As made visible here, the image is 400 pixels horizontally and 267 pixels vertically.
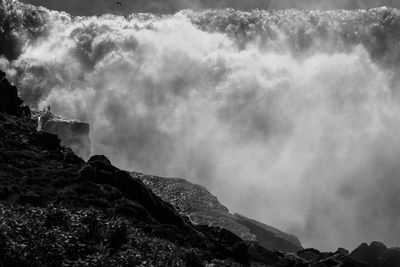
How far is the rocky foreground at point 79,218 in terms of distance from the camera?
27.2m

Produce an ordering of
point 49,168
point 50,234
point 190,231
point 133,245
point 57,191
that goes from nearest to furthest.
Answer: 1. point 50,234
2. point 133,245
3. point 57,191
4. point 190,231
5. point 49,168

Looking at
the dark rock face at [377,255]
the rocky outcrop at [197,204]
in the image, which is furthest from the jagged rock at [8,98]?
the dark rock face at [377,255]

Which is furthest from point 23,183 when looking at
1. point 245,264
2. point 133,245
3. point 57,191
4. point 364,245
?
point 364,245

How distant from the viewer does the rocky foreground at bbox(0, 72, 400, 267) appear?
2722cm

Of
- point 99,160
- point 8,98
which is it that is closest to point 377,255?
point 8,98

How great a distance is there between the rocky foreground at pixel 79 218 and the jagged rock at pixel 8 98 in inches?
5.2

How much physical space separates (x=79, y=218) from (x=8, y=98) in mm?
40132

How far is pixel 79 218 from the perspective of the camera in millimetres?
34531

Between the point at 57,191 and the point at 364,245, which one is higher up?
the point at 364,245

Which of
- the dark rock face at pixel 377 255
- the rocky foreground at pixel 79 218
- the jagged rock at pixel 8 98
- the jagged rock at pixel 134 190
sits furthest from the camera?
the dark rock face at pixel 377 255

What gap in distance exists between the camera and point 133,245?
32188mm

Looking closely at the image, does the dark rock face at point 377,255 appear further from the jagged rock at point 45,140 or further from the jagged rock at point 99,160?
the jagged rock at point 99,160

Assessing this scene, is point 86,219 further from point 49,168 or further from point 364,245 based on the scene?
point 364,245

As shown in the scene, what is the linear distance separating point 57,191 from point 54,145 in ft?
55.3
